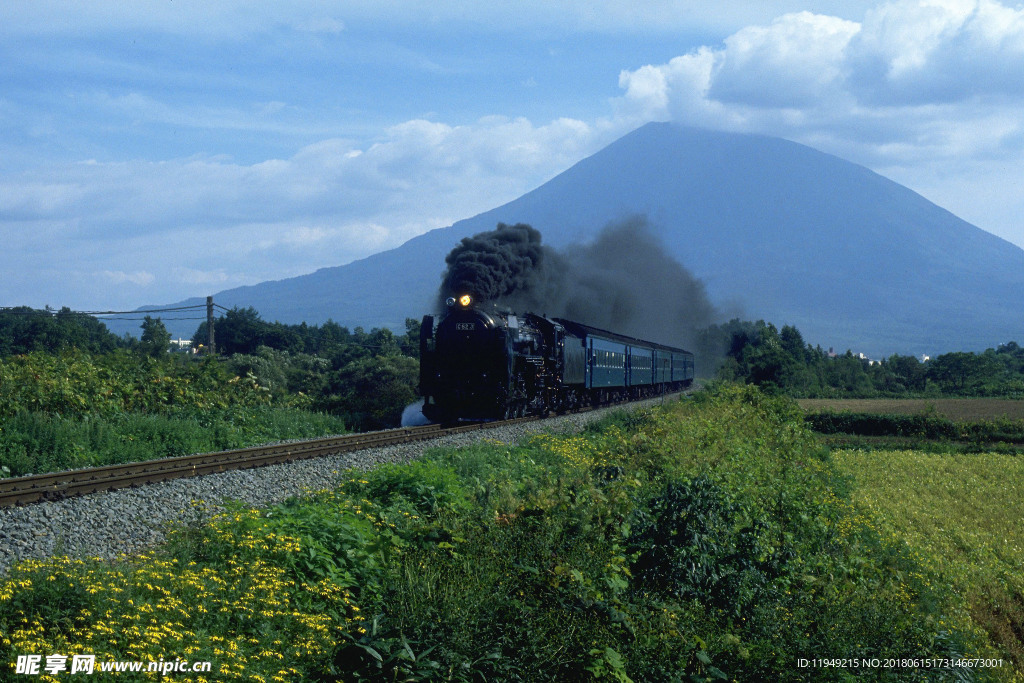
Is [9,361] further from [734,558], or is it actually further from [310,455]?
[734,558]

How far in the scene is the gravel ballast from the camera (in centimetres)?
926

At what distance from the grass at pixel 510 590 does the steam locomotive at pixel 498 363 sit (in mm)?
13374

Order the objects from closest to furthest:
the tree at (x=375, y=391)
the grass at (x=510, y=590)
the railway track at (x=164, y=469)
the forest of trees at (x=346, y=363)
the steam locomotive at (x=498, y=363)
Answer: the grass at (x=510, y=590), the railway track at (x=164, y=469), the steam locomotive at (x=498, y=363), the forest of trees at (x=346, y=363), the tree at (x=375, y=391)

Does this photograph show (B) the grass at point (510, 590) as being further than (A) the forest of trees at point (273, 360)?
No

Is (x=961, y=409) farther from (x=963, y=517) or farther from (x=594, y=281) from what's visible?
(x=963, y=517)

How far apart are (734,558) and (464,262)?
2835cm

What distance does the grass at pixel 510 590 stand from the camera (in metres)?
6.42

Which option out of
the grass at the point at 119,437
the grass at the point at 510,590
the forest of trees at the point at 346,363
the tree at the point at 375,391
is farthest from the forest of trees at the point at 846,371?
the grass at the point at 510,590

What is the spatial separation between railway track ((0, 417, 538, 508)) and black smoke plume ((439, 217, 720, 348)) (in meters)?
15.4

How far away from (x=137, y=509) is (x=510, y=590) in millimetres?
6031

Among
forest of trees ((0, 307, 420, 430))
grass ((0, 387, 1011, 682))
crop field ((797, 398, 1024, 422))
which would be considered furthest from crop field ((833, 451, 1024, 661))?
forest of trees ((0, 307, 420, 430))

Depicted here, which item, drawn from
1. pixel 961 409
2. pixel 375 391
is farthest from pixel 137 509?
pixel 961 409

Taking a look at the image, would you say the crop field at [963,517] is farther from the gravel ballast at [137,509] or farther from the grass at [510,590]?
the gravel ballast at [137,509]

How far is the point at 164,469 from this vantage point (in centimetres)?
1500
